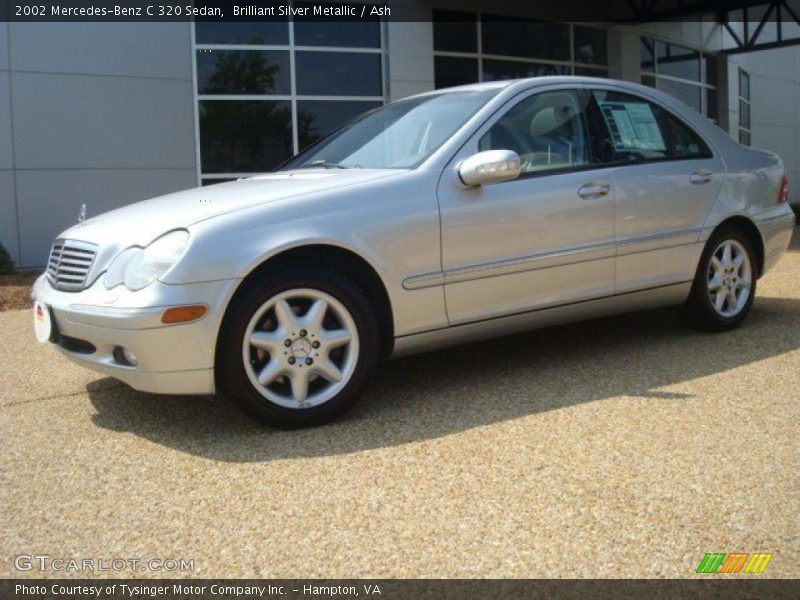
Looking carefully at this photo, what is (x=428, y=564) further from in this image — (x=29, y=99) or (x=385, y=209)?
(x=29, y=99)

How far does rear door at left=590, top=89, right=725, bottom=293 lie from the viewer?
16.4 ft

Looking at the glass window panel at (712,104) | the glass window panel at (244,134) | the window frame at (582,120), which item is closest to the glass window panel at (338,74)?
the glass window panel at (244,134)

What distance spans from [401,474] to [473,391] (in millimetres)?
1227

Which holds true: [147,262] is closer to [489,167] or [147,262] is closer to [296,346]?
[296,346]

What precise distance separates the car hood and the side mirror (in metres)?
0.35

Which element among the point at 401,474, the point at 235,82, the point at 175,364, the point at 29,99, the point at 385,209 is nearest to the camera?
the point at 401,474

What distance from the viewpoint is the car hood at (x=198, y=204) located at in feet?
12.8

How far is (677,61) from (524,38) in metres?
5.01

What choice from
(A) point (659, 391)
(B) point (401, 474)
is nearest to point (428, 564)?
(B) point (401, 474)

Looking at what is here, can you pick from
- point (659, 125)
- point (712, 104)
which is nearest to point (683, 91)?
point (712, 104)

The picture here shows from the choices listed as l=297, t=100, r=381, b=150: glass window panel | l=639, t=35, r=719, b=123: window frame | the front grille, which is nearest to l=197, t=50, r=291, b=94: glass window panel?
l=297, t=100, r=381, b=150: glass window panel

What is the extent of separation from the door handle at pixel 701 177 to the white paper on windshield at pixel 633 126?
0.24 metres

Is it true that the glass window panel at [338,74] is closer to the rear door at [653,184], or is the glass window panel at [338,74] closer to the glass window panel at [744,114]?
the rear door at [653,184]

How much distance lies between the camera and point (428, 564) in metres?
2.64
